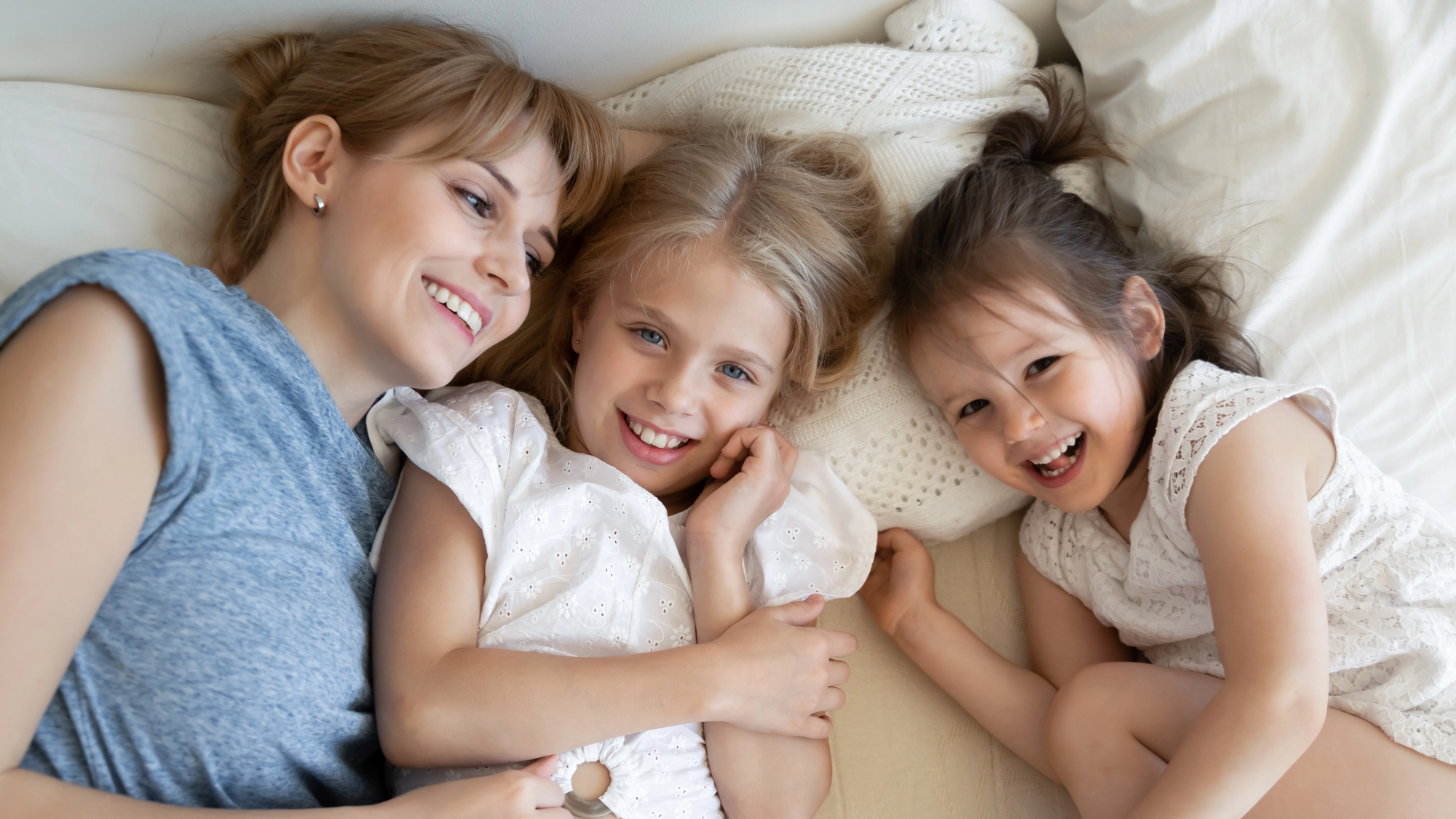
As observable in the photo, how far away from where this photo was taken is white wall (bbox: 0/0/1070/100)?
1.22m

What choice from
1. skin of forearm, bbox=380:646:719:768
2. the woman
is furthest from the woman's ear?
skin of forearm, bbox=380:646:719:768

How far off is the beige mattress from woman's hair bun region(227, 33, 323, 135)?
3.53ft

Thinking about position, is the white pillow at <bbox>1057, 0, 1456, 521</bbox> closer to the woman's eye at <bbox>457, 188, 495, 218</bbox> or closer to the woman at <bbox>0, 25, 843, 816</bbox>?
the woman at <bbox>0, 25, 843, 816</bbox>

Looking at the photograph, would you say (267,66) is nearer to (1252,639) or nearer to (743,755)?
(743,755)

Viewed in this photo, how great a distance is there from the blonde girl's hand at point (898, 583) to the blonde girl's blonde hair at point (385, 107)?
70 cm

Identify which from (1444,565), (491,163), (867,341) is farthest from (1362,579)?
(491,163)

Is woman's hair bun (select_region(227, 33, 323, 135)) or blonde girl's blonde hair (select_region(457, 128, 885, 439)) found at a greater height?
woman's hair bun (select_region(227, 33, 323, 135))

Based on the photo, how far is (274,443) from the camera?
1.05 metres

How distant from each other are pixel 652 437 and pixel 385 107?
533 mm

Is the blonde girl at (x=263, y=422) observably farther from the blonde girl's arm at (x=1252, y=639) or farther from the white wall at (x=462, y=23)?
the blonde girl's arm at (x=1252, y=639)

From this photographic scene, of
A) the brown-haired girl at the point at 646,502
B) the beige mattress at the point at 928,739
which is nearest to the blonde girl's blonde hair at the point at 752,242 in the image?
the brown-haired girl at the point at 646,502

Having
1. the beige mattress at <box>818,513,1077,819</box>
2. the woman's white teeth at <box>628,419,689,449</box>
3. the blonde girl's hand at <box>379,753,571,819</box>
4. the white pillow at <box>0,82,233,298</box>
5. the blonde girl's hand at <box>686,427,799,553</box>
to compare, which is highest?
the white pillow at <box>0,82,233,298</box>

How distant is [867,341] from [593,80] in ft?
1.92

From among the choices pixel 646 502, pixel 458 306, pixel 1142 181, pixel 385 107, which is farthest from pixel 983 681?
pixel 385 107
